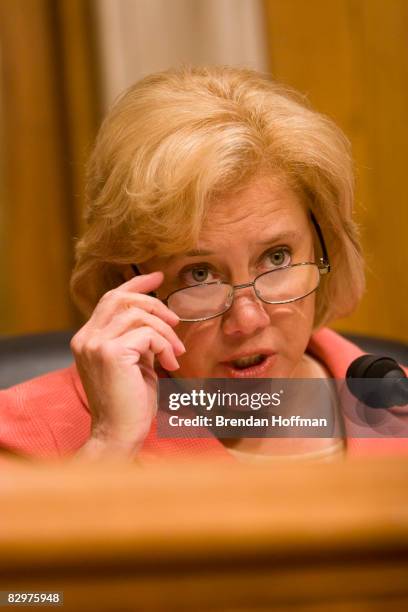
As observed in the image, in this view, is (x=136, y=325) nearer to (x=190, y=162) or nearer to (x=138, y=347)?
(x=138, y=347)

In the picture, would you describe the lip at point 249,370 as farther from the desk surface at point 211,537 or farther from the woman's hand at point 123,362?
the desk surface at point 211,537

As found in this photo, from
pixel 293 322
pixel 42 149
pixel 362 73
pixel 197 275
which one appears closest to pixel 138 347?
pixel 197 275

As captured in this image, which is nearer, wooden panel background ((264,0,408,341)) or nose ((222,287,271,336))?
nose ((222,287,271,336))

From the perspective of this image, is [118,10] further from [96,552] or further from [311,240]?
[96,552]

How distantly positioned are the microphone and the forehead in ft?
0.71

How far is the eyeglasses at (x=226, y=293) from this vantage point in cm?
110

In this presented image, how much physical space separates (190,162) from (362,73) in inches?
51.4

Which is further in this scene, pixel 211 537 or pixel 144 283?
pixel 144 283

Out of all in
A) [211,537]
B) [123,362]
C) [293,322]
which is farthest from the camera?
[293,322]

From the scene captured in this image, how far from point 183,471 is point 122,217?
72 centimetres

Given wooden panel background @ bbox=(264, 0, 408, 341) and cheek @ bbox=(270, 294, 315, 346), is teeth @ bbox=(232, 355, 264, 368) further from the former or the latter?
wooden panel background @ bbox=(264, 0, 408, 341)

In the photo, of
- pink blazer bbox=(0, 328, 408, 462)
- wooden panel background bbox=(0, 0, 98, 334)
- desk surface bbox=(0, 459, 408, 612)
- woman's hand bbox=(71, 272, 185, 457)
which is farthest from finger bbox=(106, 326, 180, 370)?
wooden panel background bbox=(0, 0, 98, 334)

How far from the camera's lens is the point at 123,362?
1047 mm

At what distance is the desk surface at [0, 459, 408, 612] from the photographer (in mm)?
388
